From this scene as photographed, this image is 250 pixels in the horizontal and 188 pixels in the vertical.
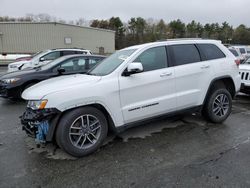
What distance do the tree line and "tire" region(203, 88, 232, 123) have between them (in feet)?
164

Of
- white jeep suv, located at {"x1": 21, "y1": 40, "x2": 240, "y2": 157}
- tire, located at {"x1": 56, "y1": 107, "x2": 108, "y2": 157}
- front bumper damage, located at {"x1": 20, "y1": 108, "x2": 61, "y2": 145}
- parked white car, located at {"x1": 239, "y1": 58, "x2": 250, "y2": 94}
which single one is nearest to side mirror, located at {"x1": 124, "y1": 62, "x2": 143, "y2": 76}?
white jeep suv, located at {"x1": 21, "y1": 40, "x2": 240, "y2": 157}

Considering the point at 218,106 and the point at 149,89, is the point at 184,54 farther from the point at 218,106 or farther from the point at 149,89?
the point at 218,106

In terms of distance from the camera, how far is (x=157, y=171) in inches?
108

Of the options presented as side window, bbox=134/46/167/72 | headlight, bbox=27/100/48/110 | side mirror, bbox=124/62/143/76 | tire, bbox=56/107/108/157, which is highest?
side window, bbox=134/46/167/72

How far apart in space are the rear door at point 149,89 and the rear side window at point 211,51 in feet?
3.38

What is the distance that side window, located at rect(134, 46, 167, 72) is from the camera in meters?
3.65

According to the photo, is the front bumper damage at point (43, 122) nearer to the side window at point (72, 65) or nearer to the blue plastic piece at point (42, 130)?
the blue plastic piece at point (42, 130)

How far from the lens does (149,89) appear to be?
354cm

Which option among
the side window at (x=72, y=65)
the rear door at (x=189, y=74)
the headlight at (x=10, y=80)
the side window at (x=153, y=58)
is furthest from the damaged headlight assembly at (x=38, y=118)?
the side window at (x=72, y=65)

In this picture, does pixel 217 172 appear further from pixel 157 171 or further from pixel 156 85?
pixel 156 85

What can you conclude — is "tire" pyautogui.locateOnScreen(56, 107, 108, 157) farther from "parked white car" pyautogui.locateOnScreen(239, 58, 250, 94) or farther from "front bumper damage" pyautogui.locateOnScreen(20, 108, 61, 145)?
"parked white car" pyautogui.locateOnScreen(239, 58, 250, 94)

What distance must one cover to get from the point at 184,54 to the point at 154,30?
2605 inches

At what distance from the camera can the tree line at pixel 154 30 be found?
189ft

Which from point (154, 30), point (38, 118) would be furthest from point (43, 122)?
point (154, 30)
